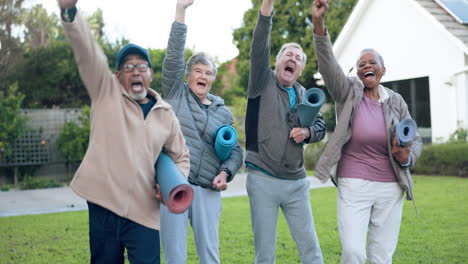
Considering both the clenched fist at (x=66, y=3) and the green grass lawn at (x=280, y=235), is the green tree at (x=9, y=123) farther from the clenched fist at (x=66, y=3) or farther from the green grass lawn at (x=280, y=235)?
the clenched fist at (x=66, y=3)

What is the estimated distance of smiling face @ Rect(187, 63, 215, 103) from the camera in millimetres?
3945

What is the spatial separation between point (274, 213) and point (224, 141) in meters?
0.67

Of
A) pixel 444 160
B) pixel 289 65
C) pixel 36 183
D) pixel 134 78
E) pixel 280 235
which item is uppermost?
pixel 289 65

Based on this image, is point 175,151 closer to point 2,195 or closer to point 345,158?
point 345,158

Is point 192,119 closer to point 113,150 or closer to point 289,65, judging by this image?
point 289,65

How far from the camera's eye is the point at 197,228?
12.4ft

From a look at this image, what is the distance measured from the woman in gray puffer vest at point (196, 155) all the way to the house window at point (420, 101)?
12801mm

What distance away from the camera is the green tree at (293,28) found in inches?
941

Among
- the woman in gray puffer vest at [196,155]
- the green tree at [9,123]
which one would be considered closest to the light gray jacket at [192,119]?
the woman in gray puffer vest at [196,155]

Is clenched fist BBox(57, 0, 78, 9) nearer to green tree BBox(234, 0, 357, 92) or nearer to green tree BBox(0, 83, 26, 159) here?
green tree BBox(0, 83, 26, 159)

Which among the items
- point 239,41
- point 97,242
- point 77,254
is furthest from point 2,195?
point 239,41

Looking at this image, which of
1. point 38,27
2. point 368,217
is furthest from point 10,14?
point 368,217

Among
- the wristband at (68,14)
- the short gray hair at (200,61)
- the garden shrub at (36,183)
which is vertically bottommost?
the garden shrub at (36,183)

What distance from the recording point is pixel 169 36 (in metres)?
3.77
